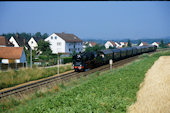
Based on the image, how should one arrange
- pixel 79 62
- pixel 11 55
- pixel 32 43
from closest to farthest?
pixel 79 62
pixel 11 55
pixel 32 43

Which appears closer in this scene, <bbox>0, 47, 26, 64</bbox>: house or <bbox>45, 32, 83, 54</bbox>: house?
<bbox>0, 47, 26, 64</bbox>: house

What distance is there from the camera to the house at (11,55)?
35.3m

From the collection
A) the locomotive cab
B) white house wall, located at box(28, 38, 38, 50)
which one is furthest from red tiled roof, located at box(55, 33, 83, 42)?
the locomotive cab

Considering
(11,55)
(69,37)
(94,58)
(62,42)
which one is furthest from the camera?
(69,37)

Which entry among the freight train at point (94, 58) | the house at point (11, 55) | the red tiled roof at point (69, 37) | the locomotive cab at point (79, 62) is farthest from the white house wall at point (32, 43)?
the locomotive cab at point (79, 62)

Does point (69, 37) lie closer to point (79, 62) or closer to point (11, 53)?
point (11, 53)

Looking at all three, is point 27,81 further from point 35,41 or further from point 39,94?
point 35,41

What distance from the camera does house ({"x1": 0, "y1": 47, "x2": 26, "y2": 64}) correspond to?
35312 mm

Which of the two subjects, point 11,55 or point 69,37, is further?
point 69,37

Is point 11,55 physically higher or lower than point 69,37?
lower

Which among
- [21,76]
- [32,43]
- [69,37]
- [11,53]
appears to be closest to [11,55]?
[11,53]

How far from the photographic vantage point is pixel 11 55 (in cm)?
3600

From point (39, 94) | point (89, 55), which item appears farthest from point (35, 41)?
point (39, 94)

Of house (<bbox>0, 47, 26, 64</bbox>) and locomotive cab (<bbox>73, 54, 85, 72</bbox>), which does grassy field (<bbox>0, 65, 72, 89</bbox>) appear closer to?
locomotive cab (<bbox>73, 54, 85, 72</bbox>)
